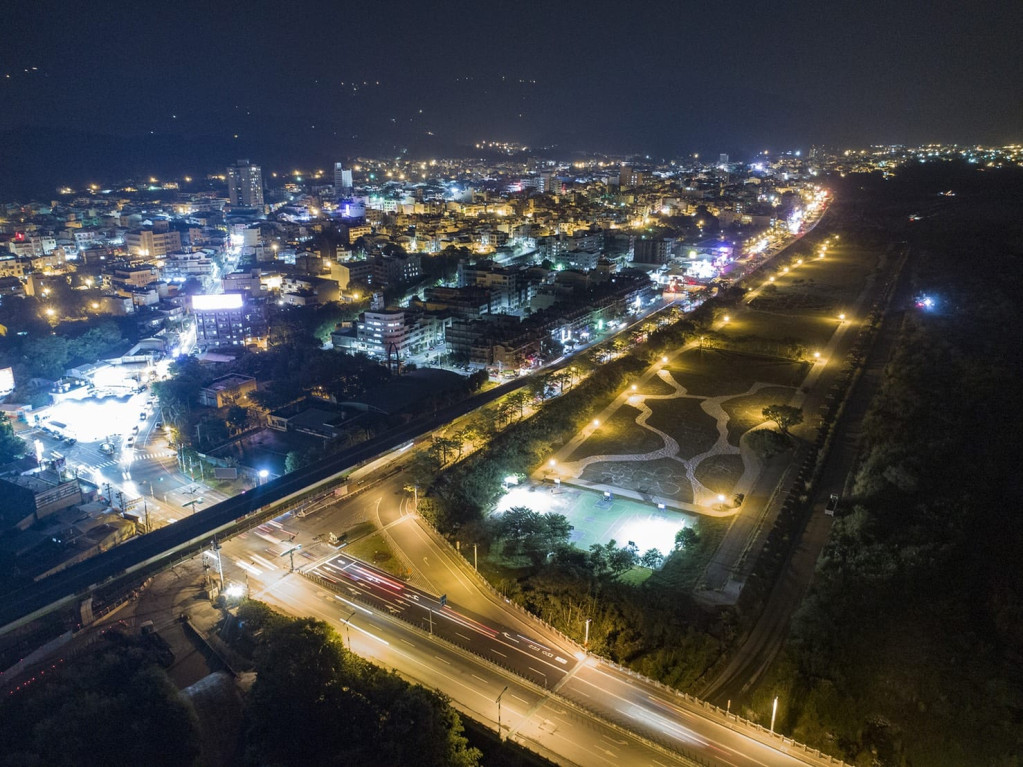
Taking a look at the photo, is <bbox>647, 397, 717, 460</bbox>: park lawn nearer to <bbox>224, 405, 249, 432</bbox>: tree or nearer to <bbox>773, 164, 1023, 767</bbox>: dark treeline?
<bbox>773, 164, 1023, 767</bbox>: dark treeline

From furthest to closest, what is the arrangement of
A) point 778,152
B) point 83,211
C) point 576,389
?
point 778,152 < point 83,211 < point 576,389

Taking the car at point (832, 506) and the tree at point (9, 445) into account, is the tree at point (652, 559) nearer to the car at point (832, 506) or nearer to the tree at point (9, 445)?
the car at point (832, 506)

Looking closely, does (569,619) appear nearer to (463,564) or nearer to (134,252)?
(463,564)

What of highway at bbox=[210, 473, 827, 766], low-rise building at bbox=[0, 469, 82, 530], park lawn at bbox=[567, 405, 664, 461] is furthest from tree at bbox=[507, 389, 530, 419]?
low-rise building at bbox=[0, 469, 82, 530]

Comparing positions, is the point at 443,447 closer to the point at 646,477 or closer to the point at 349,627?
the point at 646,477

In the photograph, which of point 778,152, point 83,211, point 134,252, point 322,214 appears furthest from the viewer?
point 778,152

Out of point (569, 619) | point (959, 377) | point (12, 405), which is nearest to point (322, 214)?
point (12, 405)

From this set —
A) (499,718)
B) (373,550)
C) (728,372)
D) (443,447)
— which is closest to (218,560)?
(373,550)
